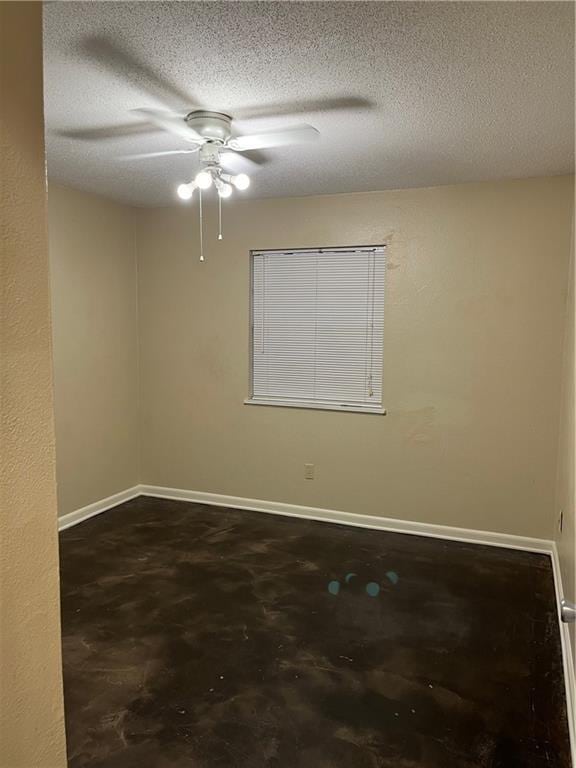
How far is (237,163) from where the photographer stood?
3.40 m

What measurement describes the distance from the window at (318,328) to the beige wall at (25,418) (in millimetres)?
3314

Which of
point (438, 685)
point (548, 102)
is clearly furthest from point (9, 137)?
point (438, 685)

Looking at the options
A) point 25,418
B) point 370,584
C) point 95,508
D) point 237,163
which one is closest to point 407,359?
point 370,584

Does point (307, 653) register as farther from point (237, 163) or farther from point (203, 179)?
point (237, 163)

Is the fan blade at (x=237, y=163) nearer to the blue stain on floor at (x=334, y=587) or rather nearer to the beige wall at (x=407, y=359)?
the beige wall at (x=407, y=359)

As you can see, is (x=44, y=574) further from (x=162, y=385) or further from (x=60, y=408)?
(x=162, y=385)

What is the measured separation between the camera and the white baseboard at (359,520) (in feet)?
13.1

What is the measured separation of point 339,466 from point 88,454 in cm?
197

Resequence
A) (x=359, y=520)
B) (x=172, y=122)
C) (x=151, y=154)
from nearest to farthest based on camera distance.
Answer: (x=172, y=122) → (x=151, y=154) → (x=359, y=520)

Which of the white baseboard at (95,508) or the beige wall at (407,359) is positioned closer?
the beige wall at (407,359)

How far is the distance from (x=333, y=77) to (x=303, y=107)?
346 mm

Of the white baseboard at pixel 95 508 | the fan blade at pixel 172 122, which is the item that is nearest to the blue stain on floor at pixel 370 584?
the white baseboard at pixel 95 508

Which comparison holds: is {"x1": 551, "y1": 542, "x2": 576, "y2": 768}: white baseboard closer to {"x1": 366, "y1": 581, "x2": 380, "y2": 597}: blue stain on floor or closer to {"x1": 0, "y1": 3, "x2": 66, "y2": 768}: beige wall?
{"x1": 366, "y1": 581, "x2": 380, "y2": 597}: blue stain on floor

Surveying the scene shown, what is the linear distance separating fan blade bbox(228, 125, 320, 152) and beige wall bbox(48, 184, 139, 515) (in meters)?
1.97
